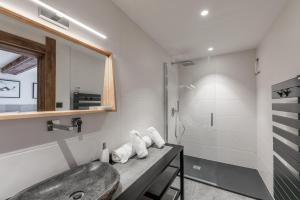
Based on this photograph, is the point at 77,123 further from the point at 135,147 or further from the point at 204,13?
the point at 204,13

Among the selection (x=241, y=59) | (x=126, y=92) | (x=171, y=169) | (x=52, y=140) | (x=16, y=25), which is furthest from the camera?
(x=241, y=59)

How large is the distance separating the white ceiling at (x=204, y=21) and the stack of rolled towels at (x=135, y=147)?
1.47 metres

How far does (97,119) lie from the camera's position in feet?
4.46

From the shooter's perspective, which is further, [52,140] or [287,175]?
[287,175]

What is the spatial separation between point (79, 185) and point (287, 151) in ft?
6.52

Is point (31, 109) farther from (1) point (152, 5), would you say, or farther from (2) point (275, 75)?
(2) point (275, 75)

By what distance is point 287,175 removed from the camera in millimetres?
1467

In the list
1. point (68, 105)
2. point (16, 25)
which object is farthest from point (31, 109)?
point (16, 25)

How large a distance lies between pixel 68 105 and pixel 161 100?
179 cm

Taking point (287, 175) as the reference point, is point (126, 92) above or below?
above

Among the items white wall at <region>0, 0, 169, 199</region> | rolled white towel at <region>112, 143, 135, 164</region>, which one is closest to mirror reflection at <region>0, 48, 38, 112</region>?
white wall at <region>0, 0, 169, 199</region>

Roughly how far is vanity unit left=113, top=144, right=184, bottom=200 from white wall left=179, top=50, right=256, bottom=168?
4.42 ft

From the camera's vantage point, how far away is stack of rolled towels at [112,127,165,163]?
1406 millimetres

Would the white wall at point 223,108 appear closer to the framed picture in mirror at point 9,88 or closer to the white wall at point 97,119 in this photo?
the white wall at point 97,119
